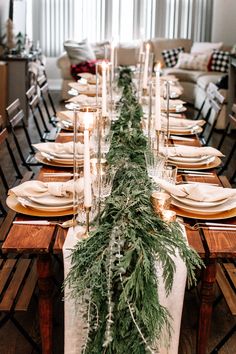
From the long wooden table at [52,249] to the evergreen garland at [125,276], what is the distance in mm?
156

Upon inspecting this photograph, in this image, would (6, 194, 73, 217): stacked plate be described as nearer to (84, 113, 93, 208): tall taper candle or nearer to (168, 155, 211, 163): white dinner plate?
(84, 113, 93, 208): tall taper candle

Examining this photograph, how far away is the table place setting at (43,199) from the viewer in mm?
2139

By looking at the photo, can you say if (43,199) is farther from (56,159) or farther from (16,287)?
(56,159)

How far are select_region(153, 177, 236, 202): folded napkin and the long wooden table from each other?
0.36 feet

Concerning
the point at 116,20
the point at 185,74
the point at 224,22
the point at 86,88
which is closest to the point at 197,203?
the point at 86,88

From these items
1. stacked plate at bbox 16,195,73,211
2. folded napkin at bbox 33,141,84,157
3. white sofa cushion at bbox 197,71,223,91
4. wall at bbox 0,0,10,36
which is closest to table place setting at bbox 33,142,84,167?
folded napkin at bbox 33,141,84,157

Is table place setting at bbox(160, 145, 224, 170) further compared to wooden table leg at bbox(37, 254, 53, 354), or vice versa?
table place setting at bbox(160, 145, 224, 170)

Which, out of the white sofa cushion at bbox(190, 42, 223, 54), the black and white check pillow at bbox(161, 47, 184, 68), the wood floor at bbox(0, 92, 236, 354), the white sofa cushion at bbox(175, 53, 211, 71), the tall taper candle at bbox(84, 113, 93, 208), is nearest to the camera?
the tall taper candle at bbox(84, 113, 93, 208)

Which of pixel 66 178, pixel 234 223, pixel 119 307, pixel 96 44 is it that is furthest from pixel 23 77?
pixel 119 307

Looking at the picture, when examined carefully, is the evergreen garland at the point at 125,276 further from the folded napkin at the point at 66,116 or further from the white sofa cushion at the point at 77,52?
the white sofa cushion at the point at 77,52

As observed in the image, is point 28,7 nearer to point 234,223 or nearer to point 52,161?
point 52,161

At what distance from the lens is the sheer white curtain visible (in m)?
10.0

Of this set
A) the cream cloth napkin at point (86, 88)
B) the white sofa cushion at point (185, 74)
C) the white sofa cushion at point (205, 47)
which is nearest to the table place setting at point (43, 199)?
the cream cloth napkin at point (86, 88)

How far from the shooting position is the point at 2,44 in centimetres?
781
